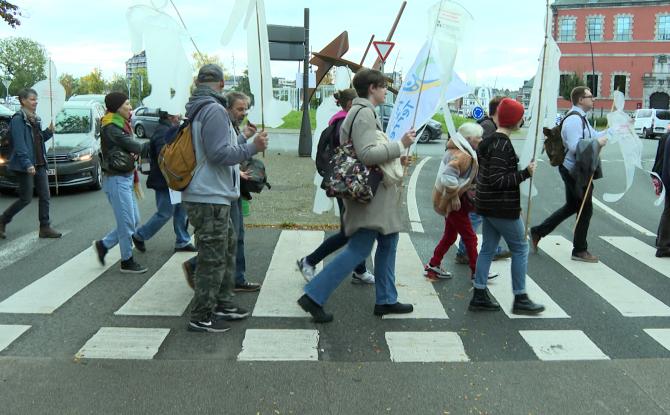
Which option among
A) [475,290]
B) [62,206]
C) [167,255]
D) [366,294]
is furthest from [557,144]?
[62,206]

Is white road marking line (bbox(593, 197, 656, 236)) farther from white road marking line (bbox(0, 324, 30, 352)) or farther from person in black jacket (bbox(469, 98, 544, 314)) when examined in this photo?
white road marking line (bbox(0, 324, 30, 352))

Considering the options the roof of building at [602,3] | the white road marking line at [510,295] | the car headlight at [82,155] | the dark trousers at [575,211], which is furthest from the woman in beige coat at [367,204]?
the roof of building at [602,3]

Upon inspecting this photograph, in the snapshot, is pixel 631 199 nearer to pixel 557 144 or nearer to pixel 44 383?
pixel 557 144

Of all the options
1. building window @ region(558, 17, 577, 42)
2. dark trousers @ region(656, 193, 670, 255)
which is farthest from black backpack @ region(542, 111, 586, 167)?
building window @ region(558, 17, 577, 42)

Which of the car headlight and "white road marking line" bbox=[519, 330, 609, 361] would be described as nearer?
"white road marking line" bbox=[519, 330, 609, 361]

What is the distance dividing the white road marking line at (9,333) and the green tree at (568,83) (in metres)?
58.3

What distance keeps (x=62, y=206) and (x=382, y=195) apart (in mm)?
7405

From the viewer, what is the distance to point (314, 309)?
5.05m

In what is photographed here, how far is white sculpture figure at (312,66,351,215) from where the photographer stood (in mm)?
7676

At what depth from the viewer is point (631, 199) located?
11.8m

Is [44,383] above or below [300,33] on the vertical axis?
below

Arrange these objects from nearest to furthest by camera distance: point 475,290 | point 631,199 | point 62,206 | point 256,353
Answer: point 256,353, point 475,290, point 62,206, point 631,199

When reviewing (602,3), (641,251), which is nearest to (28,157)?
(641,251)

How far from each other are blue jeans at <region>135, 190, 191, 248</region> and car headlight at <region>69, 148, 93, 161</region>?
18.2 feet
